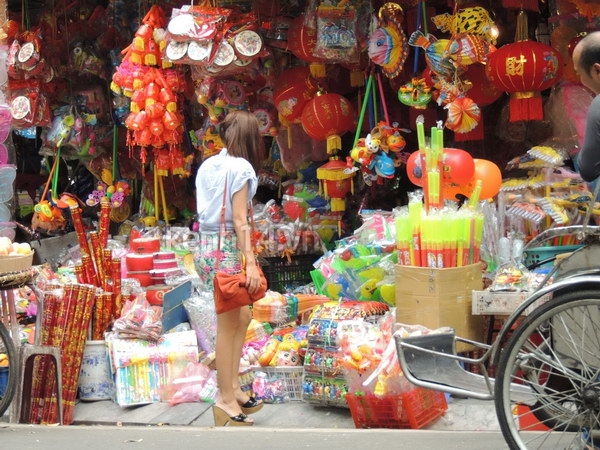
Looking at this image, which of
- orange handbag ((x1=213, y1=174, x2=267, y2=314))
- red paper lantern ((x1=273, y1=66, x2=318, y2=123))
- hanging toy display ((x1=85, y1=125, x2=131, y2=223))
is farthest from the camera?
hanging toy display ((x1=85, y1=125, x2=131, y2=223))

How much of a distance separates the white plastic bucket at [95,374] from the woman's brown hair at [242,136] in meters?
1.57

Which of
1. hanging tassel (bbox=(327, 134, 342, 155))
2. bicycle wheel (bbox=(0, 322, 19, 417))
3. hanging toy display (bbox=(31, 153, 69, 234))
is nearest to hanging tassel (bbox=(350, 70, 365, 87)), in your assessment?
hanging tassel (bbox=(327, 134, 342, 155))

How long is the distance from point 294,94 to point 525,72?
6.54 ft

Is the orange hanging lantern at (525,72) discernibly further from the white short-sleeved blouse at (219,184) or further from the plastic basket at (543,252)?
the white short-sleeved blouse at (219,184)

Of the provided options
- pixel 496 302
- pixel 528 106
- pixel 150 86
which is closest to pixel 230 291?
pixel 496 302

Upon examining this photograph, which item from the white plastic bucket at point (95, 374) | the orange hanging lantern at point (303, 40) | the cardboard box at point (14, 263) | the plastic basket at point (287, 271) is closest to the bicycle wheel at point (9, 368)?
the cardboard box at point (14, 263)

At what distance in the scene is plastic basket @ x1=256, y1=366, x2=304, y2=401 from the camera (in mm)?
5859

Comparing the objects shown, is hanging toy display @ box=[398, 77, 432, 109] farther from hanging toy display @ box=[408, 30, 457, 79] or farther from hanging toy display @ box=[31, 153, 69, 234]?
hanging toy display @ box=[31, 153, 69, 234]

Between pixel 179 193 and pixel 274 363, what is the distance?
3.62 meters

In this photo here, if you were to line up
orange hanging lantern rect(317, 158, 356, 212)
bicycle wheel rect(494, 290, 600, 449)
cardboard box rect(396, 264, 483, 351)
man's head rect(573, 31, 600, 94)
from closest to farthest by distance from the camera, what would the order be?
bicycle wheel rect(494, 290, 600, 449) → man's head rect(573, 31, 600, 94) → cardboard box rect(396, 264, 483, 351) → orange hanging lantern rect(317, 158, 356, 212)

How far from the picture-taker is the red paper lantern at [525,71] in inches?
252

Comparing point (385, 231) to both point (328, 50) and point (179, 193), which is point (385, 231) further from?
point (179, 193)

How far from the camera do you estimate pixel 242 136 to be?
5395 mm

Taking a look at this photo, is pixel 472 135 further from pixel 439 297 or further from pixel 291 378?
pixel 291 378
